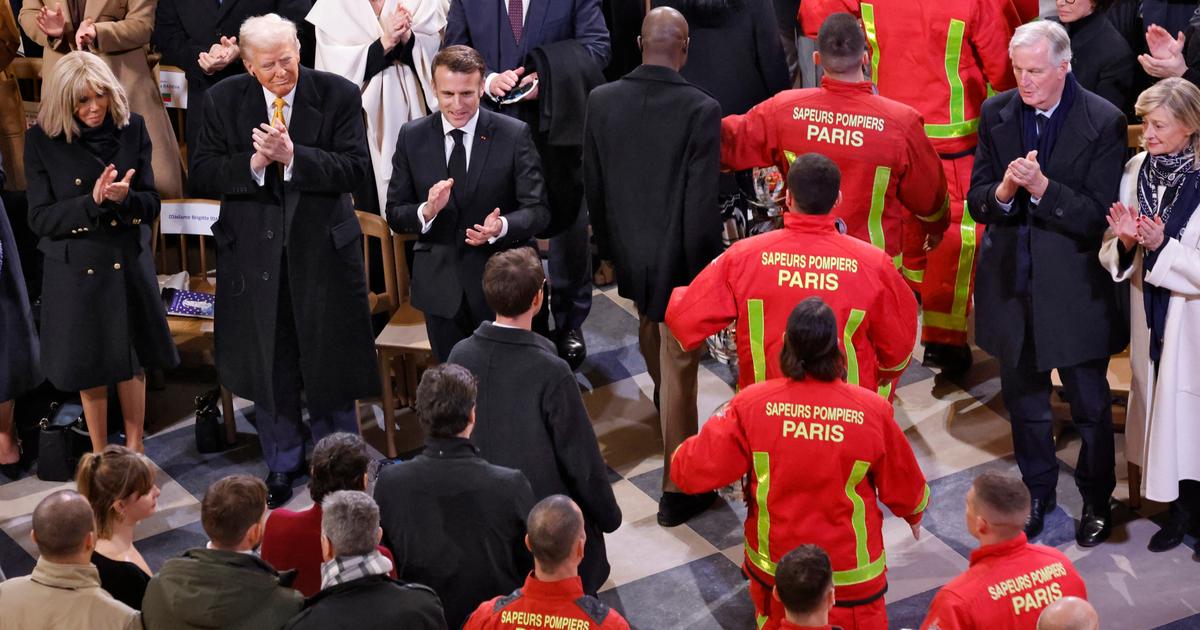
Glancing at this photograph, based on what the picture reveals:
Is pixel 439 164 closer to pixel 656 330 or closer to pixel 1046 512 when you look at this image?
pixel 656 330

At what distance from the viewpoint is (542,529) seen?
12.6ft

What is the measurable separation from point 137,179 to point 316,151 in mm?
909

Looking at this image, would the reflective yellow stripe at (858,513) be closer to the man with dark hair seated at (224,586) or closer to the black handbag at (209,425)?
the man with dark hair seated at (224,586)

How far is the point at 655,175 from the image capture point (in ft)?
19.2

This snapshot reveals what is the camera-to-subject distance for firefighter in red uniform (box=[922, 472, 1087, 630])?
13.3 ft

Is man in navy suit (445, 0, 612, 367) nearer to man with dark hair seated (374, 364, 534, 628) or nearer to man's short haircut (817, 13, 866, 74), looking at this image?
man's short haircut (817, 13, 866, 74)

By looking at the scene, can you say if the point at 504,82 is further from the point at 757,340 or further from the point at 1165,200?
the point at 1165,200

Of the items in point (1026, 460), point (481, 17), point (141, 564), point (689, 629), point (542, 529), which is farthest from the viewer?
point (481, 17)

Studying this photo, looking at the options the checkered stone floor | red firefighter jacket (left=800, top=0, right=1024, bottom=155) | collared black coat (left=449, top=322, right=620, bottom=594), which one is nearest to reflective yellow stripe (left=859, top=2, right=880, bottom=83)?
red firefighter jacket (left=800, top=0, right=1024, bottom=155)

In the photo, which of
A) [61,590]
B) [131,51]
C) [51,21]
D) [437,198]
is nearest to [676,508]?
[437,198]

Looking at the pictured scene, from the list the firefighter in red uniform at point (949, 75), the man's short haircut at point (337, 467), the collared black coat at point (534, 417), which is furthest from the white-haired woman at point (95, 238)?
the firefighter in red uniform at point (949, 75)

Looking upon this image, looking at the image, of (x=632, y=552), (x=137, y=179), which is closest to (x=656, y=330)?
(x=632, y=552)

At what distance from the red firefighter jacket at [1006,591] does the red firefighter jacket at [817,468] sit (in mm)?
427

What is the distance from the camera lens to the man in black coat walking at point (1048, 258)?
214 inches
